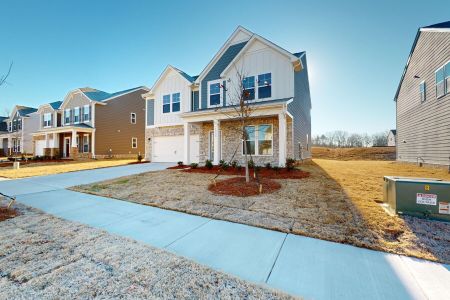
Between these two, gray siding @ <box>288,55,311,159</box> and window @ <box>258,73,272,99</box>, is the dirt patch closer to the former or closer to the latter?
gray siding @ <box>288,55,311,159</box>

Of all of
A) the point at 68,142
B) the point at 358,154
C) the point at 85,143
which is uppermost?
the point at 68,142

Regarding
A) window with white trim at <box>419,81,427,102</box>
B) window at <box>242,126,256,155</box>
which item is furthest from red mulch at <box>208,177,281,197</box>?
window with white trim at <box>419,81,427,102</box>

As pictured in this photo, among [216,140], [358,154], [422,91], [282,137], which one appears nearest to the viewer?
[282,137]

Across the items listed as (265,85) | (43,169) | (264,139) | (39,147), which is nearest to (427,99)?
(265,85)

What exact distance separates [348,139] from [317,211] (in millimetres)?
70922

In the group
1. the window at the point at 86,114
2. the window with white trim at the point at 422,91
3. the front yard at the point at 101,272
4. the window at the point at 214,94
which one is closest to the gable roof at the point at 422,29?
the window with white trim at the point at 422,91

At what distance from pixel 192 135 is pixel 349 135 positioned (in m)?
66.2

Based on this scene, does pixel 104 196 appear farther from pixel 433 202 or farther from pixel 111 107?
pixel 111 107

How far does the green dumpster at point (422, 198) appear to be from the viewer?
12.3ft

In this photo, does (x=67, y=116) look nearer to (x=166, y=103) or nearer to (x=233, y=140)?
(x=166, y=103)

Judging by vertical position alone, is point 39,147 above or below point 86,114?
below

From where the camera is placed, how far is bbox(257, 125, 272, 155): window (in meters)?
11.8

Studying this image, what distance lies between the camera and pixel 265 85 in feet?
39.5

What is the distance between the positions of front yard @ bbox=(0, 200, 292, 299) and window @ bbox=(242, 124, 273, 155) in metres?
9.49
